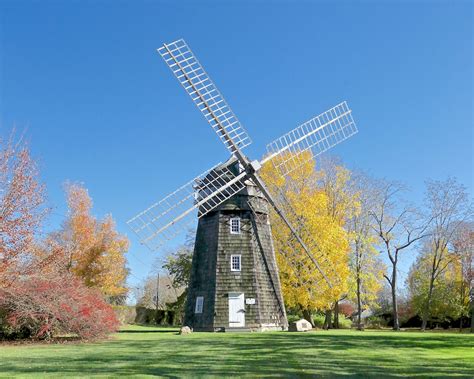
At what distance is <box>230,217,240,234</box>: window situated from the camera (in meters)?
24.9

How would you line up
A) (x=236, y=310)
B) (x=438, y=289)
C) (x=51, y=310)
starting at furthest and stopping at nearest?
(x=438, y=289) → (x=236, y=310) → (x=51, y=310)

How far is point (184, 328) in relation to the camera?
75.7 ft

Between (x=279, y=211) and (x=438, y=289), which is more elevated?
(x=279, y=211)

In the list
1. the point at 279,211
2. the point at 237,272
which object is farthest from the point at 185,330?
the point at 279,211

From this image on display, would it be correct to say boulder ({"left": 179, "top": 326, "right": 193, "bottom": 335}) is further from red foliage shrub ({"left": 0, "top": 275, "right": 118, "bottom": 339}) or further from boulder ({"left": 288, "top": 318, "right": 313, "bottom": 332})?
boulder ({"left": 288, "top": 318, "right": 313, "bottom": 332})

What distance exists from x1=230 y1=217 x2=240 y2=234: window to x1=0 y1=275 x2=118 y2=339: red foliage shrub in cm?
816

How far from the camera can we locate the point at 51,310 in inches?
703

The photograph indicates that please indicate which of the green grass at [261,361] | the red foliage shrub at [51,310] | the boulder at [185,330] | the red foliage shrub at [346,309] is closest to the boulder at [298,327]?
the boulder at [185,330]

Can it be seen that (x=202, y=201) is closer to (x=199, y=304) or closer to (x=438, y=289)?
(x=199, y=304)

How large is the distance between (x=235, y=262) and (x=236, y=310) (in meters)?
2.47

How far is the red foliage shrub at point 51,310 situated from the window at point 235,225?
816cm

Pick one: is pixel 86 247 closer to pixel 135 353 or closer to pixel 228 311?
pixel 228 311

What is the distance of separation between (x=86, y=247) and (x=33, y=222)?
17.2 m

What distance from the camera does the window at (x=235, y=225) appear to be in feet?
81.8
